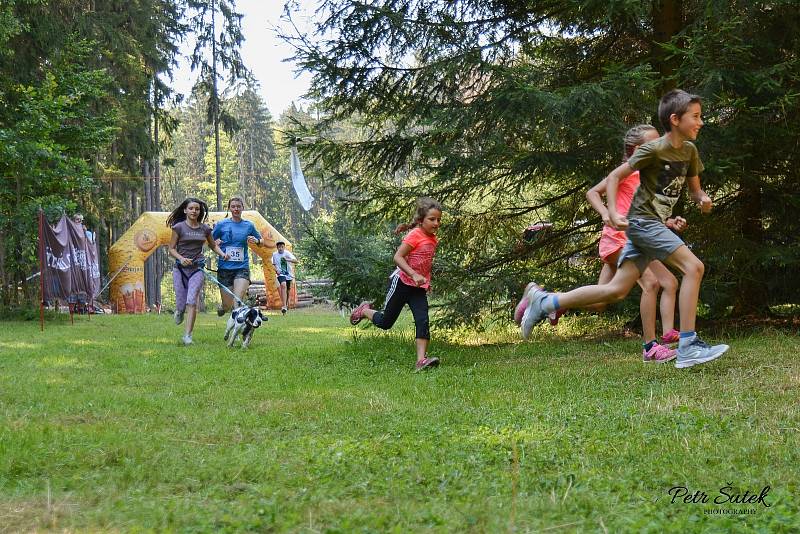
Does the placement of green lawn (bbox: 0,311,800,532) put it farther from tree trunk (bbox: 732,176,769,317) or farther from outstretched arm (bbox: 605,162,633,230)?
tree trunk (bbox: 732,176,769,317)

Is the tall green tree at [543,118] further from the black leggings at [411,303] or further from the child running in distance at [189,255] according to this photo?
the child running in distance at [189,255]

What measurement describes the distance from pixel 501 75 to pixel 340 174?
2.43 metres

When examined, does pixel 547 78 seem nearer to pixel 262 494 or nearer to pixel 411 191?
pixel 411 191

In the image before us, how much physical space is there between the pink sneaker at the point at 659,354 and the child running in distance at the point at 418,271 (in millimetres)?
1856

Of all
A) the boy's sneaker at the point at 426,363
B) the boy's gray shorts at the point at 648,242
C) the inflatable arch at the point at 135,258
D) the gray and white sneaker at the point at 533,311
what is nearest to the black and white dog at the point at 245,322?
the boy's sneaker at the point at 426,363

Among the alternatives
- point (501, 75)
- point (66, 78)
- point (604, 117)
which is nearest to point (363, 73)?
point (501, 75)

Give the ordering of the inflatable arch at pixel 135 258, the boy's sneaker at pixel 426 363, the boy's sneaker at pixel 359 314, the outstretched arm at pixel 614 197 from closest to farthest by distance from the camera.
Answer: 1. the outstretched arm at pixel 614 197
2. the boy's sneaker at pixel 426 363
3. the boy's sneaker at pixel 359 314
4. the inflatable arch at pixel 135 258

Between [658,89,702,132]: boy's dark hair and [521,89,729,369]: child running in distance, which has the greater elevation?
[658,89,702,132]: boy's dark hair

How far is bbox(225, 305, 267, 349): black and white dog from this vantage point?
31.7 feet

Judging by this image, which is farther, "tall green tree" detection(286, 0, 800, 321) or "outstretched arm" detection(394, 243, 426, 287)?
"tall green tree" detection(286, 0, 800, 321)

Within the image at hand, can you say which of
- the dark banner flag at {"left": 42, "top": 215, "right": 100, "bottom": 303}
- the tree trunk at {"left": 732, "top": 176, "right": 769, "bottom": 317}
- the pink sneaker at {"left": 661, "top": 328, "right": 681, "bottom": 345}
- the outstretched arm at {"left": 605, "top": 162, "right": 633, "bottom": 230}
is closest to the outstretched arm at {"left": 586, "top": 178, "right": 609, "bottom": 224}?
the outstretched arm at {"left": 605, "top": 162, "right": 633, "bottom": 230}

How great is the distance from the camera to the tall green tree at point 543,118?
750cm

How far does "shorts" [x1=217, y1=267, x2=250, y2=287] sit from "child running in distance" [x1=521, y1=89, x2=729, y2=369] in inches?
222

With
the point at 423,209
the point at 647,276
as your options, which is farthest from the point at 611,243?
the point at 423,209
